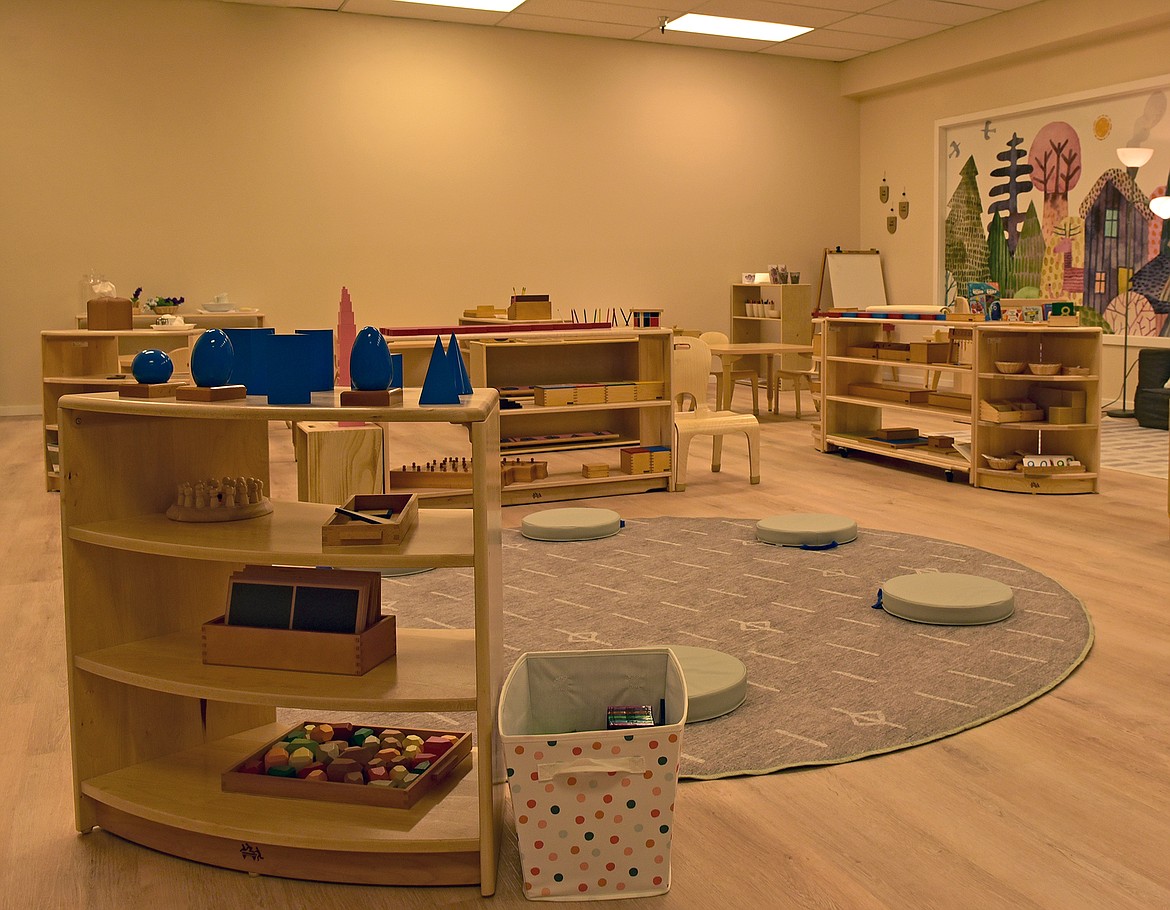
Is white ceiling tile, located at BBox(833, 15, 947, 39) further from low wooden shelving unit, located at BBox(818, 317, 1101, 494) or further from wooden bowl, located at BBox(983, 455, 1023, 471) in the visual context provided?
wooden bowl, located at BBox(983, 455, 1023, 471)

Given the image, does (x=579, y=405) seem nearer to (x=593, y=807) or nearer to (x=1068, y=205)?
(x=593, y=807)

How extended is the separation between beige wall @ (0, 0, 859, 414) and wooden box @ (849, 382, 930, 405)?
488 cm

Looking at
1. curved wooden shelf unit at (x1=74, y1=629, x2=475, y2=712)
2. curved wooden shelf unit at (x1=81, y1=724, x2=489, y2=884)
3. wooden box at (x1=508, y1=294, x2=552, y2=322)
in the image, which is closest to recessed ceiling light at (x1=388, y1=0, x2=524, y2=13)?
wooden box at (x1=508, y1=294, x2=552, y2=322)

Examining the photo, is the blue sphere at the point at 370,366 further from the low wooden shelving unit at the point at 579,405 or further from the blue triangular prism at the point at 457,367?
the low wooden shelving unit at the point at 579,405

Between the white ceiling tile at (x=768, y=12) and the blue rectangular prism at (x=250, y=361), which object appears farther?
the white ceiling tile at (x=768, y=12)

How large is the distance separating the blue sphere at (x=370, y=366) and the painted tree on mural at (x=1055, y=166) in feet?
31.7

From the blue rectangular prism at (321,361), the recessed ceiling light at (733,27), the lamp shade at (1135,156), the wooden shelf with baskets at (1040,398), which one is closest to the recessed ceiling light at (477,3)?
the recessed ceiling light at (733,27)

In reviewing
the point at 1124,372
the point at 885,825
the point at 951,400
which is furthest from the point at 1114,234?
the point at 885,825

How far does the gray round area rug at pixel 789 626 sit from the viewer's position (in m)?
3.02

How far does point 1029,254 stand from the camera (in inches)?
428

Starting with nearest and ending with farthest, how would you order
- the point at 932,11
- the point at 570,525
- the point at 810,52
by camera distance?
the point at 570,525, the point at 932,11, the point at 810,52

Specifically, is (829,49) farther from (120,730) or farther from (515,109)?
(120,730)

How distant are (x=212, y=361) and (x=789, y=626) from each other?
2325mm

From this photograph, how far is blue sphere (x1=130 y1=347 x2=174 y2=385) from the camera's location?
99.9 inches
